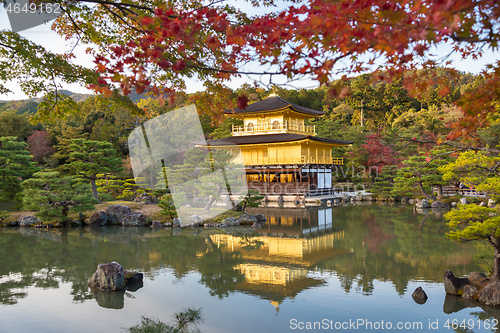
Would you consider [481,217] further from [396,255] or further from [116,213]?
[116,213]

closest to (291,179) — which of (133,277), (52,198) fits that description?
(52,198)

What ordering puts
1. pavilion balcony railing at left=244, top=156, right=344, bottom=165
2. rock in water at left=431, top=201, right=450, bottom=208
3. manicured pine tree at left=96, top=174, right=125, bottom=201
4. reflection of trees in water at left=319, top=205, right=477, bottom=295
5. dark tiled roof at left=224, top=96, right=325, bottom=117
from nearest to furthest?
reflection of trees in water at left=319, top=205, right=477, bottom=295 < manicured pine tree at left=96, top=174, right=125, bottom=201 < rock in water at left=431, top=201, right=450, bottom=208 < pavilion balcony railing at left=244, top=156, right=344, bottom=165 < dark tiled roof at left=224, top=96, right=325, bottom=117

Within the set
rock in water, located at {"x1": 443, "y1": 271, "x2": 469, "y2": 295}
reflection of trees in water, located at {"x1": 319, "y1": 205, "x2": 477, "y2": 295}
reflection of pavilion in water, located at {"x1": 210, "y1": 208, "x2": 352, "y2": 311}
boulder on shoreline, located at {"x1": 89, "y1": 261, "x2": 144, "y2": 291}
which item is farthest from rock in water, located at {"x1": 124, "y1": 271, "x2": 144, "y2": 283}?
rock in water, located at {"x1": 443, "y1": 271, "x2": 469, "y2": 295}

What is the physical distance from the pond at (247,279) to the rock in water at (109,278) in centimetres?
19

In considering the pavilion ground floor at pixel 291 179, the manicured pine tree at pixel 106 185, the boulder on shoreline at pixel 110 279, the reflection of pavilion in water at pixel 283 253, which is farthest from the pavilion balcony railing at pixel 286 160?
the boulder on shoreline at pixel 110 279

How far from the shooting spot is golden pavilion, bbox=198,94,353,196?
21484 mm

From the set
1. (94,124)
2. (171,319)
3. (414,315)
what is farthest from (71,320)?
(94,124)

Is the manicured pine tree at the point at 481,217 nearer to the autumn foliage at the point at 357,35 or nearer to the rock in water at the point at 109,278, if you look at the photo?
the autumn foliage at the point at 357,35

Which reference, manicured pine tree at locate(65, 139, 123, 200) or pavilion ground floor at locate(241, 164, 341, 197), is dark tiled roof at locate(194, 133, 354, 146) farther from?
manicured pine tree at locate(65, 139, 123, 200)

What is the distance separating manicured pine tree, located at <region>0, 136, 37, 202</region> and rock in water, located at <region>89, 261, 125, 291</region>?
1098cm

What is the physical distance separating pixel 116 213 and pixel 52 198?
2406 mm

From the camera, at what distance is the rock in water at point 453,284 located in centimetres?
527

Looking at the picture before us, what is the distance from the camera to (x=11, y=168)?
14.9 m

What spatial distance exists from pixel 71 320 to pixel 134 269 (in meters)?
2.50
